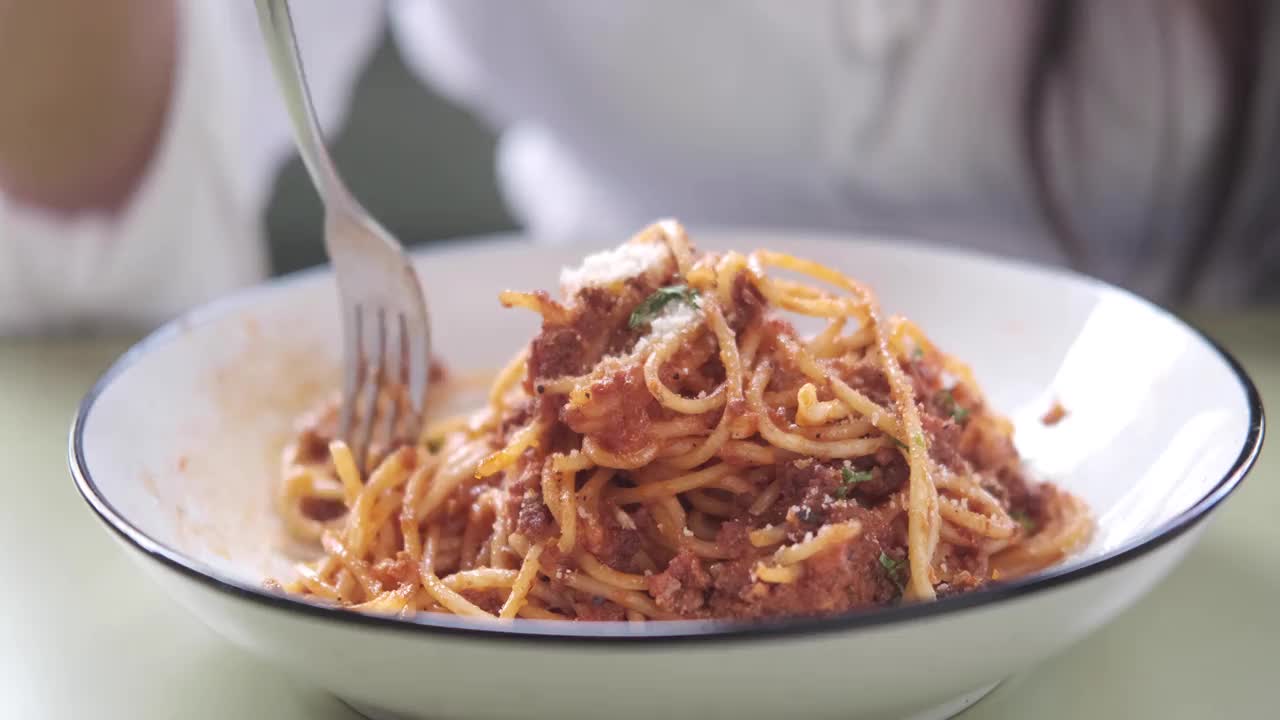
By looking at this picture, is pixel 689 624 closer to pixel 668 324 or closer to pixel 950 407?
pixel 668 324

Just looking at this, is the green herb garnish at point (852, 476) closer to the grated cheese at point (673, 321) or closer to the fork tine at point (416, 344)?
the grated cheese at point (673, 321)

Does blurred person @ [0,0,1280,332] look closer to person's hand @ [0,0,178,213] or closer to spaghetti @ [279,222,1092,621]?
person's hand @ [0,0,178,213]

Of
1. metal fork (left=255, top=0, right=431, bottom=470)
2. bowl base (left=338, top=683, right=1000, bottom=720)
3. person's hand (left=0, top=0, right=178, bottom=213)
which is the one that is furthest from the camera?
person's hand (left=0, top=0, right=178, bottom=213)

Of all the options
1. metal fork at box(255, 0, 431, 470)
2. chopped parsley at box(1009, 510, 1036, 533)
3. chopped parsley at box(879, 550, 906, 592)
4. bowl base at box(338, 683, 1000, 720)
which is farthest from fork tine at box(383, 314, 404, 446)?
chopped parsley at box(1009, 510, 1036, 533)

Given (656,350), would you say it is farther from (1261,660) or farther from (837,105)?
(837,105)

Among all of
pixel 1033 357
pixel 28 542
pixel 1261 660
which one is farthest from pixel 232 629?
pixel 1033 357

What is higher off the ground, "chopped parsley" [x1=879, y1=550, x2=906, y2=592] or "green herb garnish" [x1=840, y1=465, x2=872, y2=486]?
"green herb garnish" [x1=840, y1=465, x2=872, y2=486]
